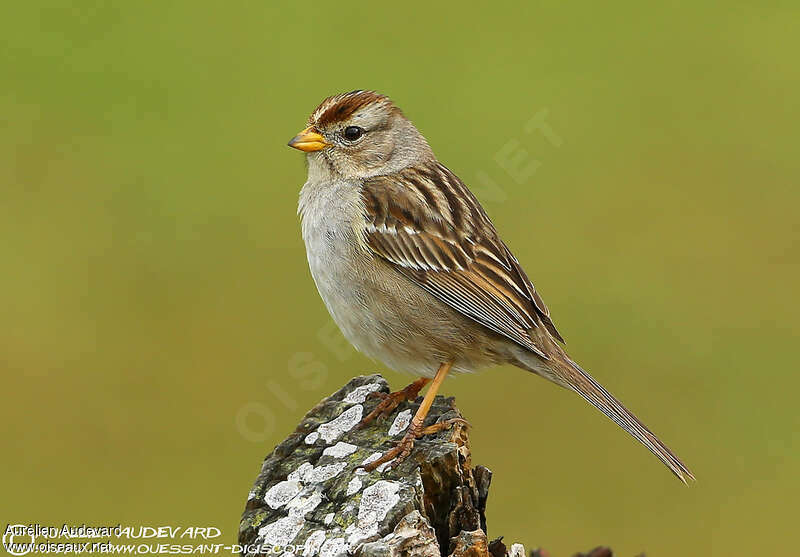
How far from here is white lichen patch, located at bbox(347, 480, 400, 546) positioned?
159 inches

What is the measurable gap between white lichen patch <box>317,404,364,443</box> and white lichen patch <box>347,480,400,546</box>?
57 cm

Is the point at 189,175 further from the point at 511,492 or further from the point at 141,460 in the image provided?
the point at 511,492

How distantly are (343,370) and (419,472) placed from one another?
4566mm

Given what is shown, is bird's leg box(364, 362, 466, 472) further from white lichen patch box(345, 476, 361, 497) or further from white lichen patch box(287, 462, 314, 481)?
white lichen patch box(287, 462, 314, 481)

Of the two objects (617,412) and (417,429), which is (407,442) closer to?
(417,429)

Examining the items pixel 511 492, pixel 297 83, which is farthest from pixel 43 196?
pixel 511 492

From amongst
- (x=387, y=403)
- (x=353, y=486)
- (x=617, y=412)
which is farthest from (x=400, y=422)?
(x=617, y=412)

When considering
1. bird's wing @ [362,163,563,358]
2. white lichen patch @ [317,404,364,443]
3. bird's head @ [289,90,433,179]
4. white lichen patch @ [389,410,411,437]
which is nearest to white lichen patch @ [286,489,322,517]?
white lichen patch @ [317,404,364,443]

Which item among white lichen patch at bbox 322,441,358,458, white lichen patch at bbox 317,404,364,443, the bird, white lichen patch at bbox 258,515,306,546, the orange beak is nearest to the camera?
white lichen patch at bbox 258,515,306,546

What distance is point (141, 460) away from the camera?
8.93m

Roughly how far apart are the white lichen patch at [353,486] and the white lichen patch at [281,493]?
0.69ft

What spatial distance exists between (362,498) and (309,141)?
7.51ft

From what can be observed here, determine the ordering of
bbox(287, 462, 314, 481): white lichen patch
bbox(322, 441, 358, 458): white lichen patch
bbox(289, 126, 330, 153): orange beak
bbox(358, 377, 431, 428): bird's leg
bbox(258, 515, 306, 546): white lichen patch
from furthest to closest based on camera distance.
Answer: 1. bbox(289, 126, 330, 153): orange beak
2. bbox(358, 377, 431, 428): bird's leg
3. bbox(322, 441, 358, 458): white lichen patch
4. bbox(287, 462, 314, 481): white lichen patch
5. bbox(258, 515, 306, 546): white lichen patch

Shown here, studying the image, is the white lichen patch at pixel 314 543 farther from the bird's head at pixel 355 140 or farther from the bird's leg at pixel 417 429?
the bird's head at pixel 355 140
